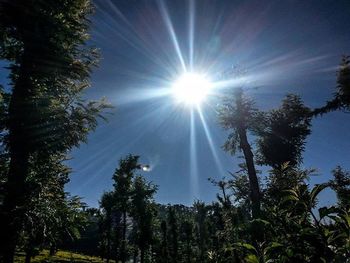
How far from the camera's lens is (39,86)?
36.8 ft

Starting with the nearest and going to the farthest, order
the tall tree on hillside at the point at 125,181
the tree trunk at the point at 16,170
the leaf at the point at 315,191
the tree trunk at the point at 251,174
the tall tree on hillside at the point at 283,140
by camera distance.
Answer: the leaf at the point at 315,191, the tree trunk at the point at 16,170, the tree trunk at the point at 251,174, the tall tree on hillside at the point at 283,140, the tall tree on hillside at the point at 125,181

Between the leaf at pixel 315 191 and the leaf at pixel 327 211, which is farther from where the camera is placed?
the leaf at pixel 315 191

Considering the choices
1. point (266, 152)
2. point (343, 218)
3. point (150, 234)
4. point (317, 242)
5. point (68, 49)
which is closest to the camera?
point (343, 218)

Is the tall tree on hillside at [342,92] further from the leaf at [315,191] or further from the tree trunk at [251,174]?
the leaf at [315,191]

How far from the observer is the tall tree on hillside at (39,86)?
10.0 meters

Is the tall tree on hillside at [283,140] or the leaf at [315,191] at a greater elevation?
the tall tree on hillside at [283,140]

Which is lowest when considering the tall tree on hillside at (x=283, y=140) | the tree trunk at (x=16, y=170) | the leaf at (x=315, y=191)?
the leaf at (x=315, y=191)

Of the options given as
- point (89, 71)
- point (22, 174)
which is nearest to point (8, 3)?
point (89, 71)

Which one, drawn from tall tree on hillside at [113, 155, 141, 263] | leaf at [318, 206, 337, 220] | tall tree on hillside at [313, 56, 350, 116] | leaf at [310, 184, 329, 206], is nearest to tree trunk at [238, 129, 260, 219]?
tall tree on hillside at [313, 56, 350, 116]

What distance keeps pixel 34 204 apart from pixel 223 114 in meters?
12.8

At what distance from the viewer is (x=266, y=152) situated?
2670cm

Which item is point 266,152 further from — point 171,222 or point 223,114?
point 171,222

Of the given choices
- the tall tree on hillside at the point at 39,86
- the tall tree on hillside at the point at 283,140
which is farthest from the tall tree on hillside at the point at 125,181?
the tall tree on hillside at the point at 39,86

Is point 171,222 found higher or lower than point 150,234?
higher
